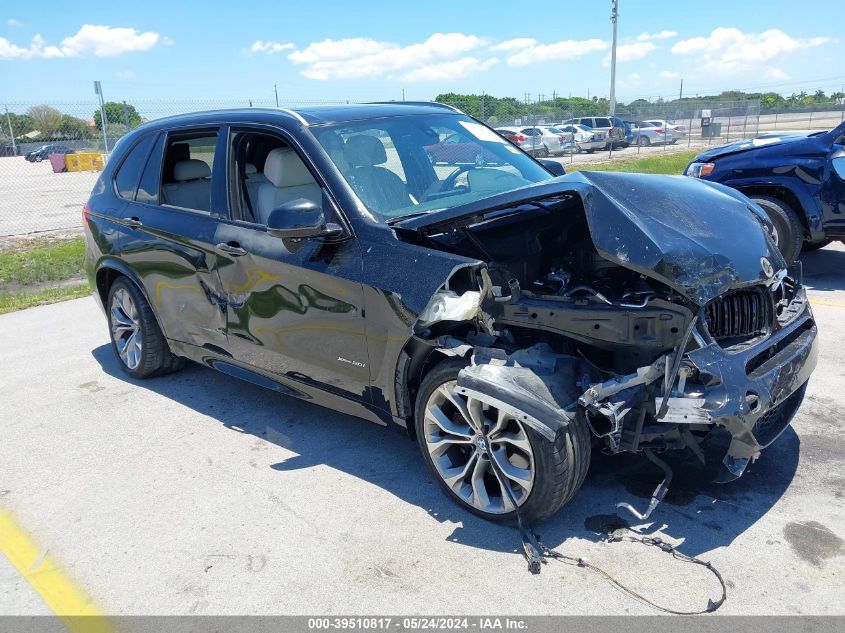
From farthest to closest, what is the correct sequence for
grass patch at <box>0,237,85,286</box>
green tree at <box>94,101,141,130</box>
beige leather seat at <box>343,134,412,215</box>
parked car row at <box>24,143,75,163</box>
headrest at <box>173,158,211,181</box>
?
parked car row at <box>24,143,75,163</box>
green tree at <box>94,101,141,130</box>
grass patch at <box>0,237,85,286</box>
headrest at <box>173,158,211,181</box>
beige leather seat at <box>343,134,412,215</box>

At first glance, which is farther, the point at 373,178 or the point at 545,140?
the point at 545,140

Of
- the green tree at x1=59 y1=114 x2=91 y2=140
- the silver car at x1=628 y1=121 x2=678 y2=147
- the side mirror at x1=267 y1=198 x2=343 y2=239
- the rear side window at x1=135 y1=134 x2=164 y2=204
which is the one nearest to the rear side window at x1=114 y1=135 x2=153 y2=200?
the rear side window at x1=135 y1=134 x2=164 y2=204

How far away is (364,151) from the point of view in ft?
13.5

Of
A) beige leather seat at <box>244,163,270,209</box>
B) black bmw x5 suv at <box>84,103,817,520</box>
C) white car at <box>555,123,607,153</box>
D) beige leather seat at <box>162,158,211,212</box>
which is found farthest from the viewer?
white car at <box>555,123,607,153</box>

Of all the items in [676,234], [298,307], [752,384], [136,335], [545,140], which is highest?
[676,234]

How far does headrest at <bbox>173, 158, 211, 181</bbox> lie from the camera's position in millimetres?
4977

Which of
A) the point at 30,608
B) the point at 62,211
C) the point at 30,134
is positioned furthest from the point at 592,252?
the point at 30,134

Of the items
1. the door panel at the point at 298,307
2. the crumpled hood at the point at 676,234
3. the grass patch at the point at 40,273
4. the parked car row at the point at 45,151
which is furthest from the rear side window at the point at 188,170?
the parked car row at the point at 45,151

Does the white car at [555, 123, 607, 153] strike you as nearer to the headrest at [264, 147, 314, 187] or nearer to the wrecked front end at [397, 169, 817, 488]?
the headrest at [264, 147, 314, 187]

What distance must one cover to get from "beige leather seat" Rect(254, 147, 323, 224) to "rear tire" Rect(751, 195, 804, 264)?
479cm

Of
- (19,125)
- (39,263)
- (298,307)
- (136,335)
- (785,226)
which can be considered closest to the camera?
(298,307)

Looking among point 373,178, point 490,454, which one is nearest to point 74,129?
point 373,178

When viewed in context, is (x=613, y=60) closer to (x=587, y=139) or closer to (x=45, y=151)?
(x=587, y=139)

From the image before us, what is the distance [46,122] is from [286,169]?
3098 centimetres
